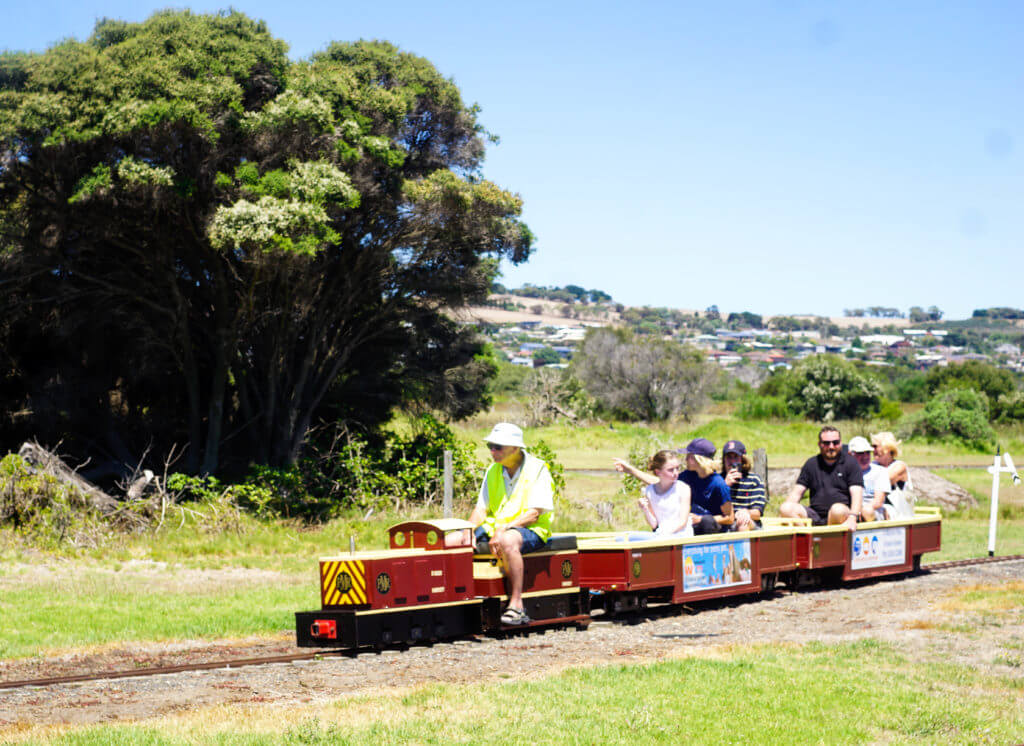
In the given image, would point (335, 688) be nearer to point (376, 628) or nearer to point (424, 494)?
point (376, 628)

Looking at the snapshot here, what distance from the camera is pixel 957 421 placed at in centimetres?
6088

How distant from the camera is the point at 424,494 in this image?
2697cm

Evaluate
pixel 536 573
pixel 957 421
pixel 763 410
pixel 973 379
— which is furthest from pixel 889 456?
pixel 973 379

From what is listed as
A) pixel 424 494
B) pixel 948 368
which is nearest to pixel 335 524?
pixel 424 494

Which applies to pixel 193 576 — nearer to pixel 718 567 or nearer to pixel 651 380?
pixel 718 567

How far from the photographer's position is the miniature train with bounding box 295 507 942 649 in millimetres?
11070

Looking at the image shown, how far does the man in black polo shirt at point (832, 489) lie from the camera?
15984mm

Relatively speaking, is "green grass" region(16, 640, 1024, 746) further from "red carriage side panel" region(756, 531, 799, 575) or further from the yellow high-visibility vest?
"red carriage side panel" region(756, 531, 799, 575)

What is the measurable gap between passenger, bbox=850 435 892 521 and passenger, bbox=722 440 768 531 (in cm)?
222

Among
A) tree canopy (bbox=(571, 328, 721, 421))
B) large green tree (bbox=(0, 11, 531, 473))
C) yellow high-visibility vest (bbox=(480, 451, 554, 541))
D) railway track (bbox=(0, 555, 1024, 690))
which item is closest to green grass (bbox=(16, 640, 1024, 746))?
railway track (bbox=(0, 555, 1024, 690))

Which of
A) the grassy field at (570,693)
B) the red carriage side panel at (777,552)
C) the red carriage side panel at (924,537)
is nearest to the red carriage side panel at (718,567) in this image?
the red carriage side panel at (777,552)

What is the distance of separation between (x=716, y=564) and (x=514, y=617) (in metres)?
3.28

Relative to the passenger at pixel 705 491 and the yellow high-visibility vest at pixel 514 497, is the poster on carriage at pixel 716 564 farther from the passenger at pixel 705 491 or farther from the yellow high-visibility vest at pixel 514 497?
the yellow high-visibility vest at pixel 514 497

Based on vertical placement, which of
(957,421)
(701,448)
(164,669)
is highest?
(701,448)
